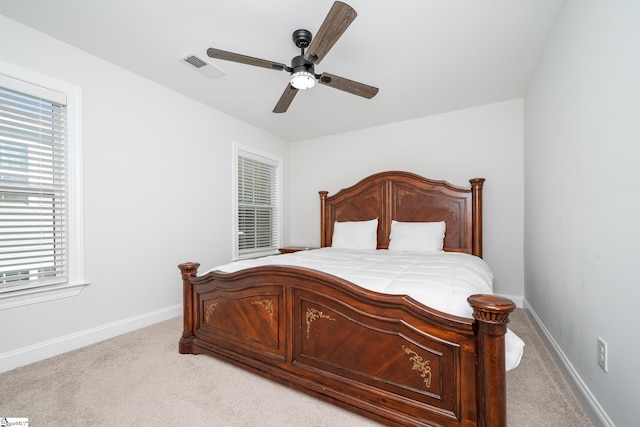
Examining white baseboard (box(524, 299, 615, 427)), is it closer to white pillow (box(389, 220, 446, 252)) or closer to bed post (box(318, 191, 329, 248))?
white pillow (box(389, 220, 446, 252))

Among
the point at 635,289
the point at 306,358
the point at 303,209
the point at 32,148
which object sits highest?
the point at 32,148

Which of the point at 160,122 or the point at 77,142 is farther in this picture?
the point at 160,122

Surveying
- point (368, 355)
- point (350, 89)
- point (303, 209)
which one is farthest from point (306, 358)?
point (303, 209)

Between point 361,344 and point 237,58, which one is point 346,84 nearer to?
point 237,58

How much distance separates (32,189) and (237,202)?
6.78ft

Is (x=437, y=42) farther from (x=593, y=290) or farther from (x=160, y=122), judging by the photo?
(x=160, y=122)

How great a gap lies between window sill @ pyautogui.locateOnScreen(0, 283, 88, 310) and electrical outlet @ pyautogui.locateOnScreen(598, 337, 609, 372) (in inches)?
139

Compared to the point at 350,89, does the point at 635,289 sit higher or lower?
lower

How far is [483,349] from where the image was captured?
45.6 inches

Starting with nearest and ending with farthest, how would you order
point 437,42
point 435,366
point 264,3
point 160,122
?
point 435,366 < point 264,3 < point 437,42 < point 160,122

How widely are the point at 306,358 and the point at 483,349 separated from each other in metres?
0.99

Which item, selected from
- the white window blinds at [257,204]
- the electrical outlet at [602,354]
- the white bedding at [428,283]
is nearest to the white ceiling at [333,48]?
the white window blinds at [257,204]

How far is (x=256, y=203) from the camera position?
4.39 meters

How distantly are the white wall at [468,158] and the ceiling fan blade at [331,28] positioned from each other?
2483 mm
